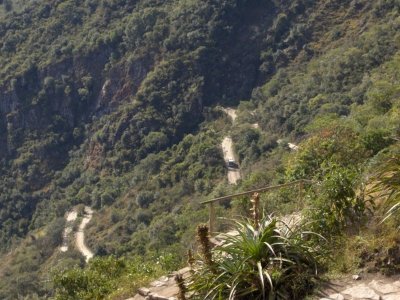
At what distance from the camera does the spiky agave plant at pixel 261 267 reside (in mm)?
5352

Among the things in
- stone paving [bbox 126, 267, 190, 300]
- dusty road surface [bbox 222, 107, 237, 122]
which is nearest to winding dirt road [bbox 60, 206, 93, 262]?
dusty road surface [bbox 222, 107, 237, 122]

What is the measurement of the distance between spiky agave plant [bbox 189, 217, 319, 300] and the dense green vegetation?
67.8 feet

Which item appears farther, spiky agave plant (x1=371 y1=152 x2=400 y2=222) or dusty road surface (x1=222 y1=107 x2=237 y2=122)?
dusty road surface (x1=222 y1=107 x2=237 y2=122)

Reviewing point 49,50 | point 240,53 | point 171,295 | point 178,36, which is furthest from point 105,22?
point 171,295

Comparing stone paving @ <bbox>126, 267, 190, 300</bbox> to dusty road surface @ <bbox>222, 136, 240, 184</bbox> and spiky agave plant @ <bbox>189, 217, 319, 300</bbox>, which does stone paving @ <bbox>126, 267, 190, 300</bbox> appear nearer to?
spiky agave plant @ <bbox>189, 217, 319, 300</bbox>

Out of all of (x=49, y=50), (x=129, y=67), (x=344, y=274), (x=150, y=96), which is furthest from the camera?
(x=49, y=50)

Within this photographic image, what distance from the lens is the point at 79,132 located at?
63500 millimetres

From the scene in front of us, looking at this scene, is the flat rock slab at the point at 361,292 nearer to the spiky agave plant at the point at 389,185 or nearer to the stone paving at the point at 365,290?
the stone paving at the point at 365,290

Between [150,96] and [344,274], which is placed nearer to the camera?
[344,274]

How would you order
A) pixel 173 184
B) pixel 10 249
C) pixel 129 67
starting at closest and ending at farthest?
pixel 173 184, pixel 10 249, pixel 129 67

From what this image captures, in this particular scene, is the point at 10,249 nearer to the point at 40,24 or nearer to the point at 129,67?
the point at 129,67

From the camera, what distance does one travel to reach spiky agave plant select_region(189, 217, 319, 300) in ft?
17.6

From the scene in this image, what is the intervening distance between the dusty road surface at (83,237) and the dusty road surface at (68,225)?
2.75ft

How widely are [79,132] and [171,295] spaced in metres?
58.4
